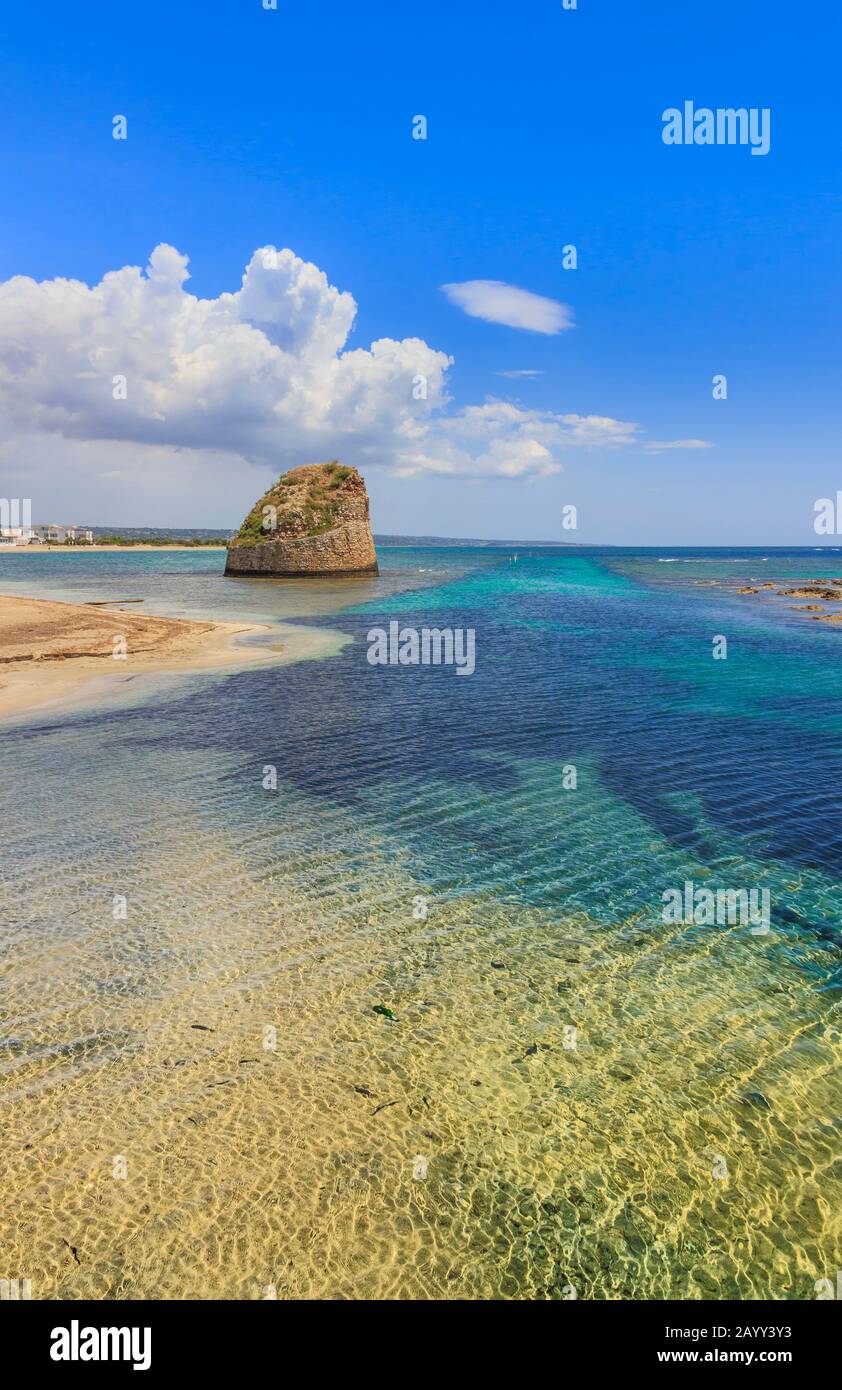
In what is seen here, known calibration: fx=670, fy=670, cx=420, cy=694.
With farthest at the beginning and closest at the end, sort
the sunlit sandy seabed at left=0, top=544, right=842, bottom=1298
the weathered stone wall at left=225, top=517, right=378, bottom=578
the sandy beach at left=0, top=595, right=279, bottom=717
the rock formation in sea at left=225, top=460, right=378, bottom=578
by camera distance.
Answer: the weathered stone wall at left=225, top=517, right=378, bottom=578, the rock formation in sea at left=225, top=460, right=378, bottom=578, the sandy beach at left=0, top=595, right=279, bottom=717, the sunlit sandy seabed at left=0, top=544, right=842, bottom=1298

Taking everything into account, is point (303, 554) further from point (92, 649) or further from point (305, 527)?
point (92, 649)

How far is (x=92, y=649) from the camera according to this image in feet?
107

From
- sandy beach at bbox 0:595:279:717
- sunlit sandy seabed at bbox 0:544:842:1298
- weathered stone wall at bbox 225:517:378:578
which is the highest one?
weathered stone wall at bbox 225:517:378:578

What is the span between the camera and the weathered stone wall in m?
90.4

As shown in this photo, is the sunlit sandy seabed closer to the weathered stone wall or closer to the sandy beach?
the sandy beach

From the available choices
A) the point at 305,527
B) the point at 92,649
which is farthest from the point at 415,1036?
the point at 305,527

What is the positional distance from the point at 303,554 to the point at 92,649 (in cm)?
6054

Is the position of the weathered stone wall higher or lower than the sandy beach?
higher

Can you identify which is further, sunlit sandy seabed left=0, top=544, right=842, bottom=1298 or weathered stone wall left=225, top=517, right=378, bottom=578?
weathered stone wall left=225, top=517, right=378, bottom=578

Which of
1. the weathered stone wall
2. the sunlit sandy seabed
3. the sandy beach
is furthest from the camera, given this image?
the weathered stone wall

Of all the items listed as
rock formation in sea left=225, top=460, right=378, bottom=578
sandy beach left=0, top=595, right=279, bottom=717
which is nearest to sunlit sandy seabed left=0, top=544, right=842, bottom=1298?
sandy beach left=0, top=595, right=279, bottom=717

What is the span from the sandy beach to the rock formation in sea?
45.6 metres

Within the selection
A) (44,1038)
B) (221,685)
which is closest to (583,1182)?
(44,1038)
